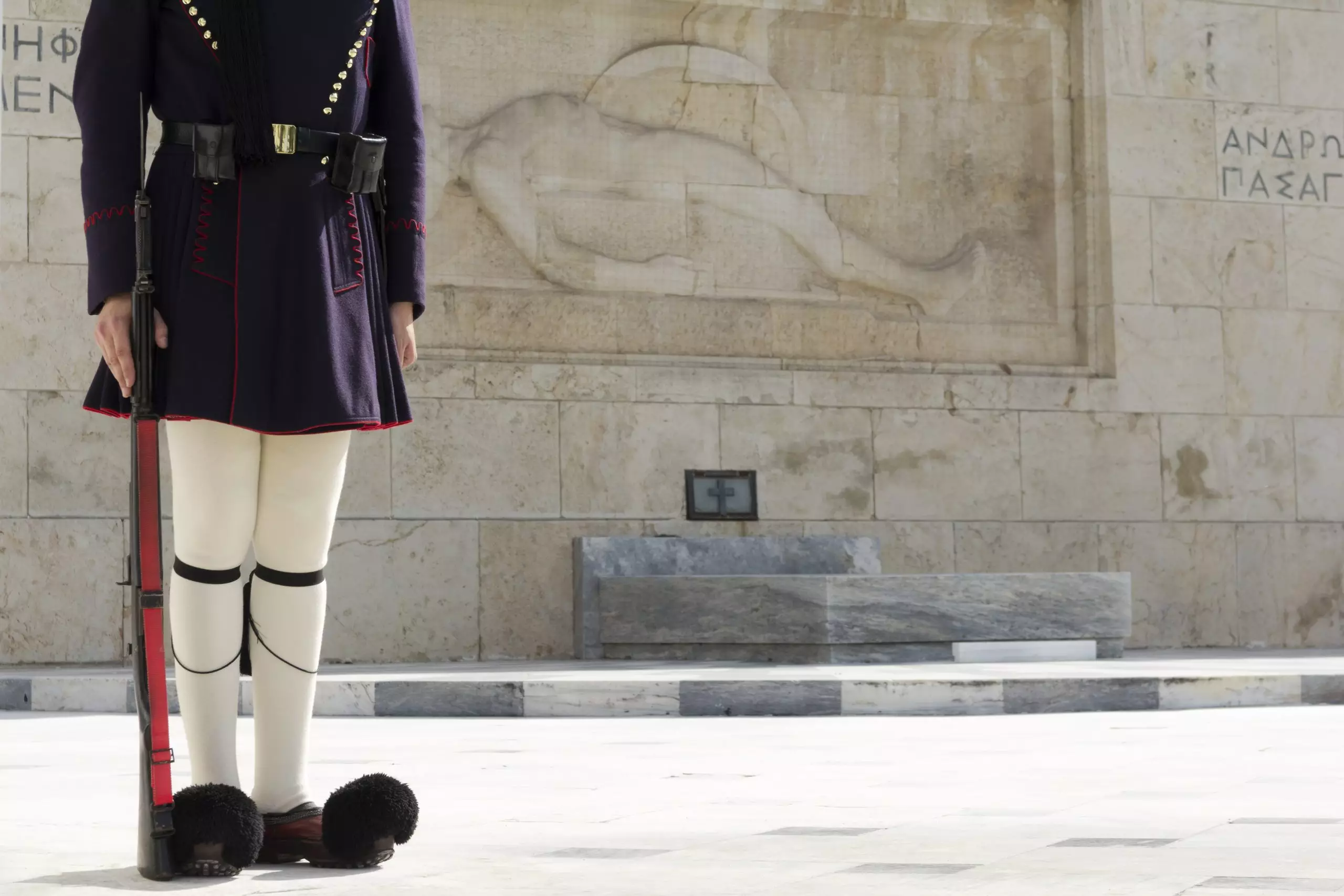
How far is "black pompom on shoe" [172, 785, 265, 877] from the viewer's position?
309 cm

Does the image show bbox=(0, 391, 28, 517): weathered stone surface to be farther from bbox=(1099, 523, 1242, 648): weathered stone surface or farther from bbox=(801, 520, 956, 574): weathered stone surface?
bbox=(1099, 523, 1242, 648): weathered stone surface

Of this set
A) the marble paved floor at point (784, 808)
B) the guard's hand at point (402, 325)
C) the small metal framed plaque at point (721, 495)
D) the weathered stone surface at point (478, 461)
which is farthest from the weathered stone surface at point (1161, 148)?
the guard's hand at point (402, 325)

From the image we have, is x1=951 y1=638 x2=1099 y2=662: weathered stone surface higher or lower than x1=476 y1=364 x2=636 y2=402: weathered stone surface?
above

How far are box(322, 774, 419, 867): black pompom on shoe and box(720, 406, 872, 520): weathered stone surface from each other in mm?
6969

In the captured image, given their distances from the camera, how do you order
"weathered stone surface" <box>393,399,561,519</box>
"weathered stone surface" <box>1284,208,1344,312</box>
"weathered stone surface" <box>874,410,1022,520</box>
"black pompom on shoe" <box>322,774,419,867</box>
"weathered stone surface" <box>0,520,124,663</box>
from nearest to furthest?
"black pompom on shoe" <box>322,774,419,867</box>, "weathered stone surface" <box>0,520,124,663</box>, "weathered stone surface" <box>393,399,561,519</box>, "weathered stone surface" <box>874,410,1022,520</box>, "weathered stone surface" <box>1284,208,1344,312</box>

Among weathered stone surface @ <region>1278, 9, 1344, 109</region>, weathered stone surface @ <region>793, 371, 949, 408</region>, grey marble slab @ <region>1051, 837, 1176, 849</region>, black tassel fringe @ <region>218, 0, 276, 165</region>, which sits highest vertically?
weathered stone surface @ <region>1278, 9, 1344, 109</region>

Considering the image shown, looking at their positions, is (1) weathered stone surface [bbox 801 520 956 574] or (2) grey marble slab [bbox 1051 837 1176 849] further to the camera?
(1) weathered stone surface [bbox 801 520 956 574]

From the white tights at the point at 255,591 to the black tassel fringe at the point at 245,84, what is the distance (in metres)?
0.49

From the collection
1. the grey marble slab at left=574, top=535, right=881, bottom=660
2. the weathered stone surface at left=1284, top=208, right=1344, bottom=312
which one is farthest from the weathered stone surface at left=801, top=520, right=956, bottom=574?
the weathered stone surface at left=1284, top=208, right=1344, bottom=312

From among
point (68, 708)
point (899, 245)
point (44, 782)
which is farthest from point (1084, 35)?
point (44, 782)

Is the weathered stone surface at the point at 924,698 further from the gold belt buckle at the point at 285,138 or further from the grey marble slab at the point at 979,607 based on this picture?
the gold belt buckle at the point at 285,138

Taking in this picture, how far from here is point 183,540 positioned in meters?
3.37

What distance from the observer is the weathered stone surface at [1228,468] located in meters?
10.9

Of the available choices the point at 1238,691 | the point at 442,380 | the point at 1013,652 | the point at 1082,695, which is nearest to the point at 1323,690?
the point at 1238,691
